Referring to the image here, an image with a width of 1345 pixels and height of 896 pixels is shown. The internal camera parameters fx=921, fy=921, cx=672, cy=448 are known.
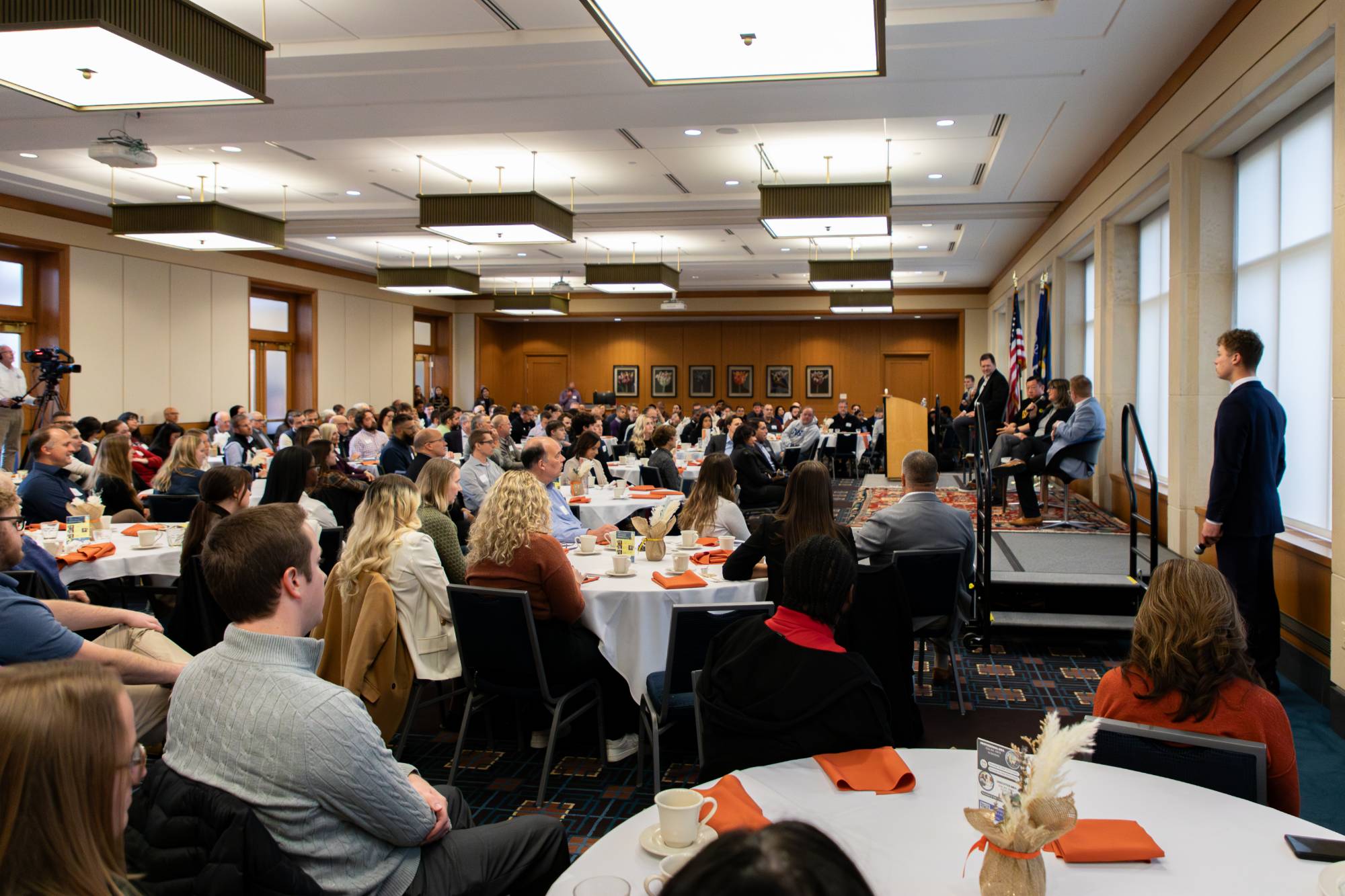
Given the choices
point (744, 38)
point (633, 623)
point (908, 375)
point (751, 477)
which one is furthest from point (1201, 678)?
point (908, 375)

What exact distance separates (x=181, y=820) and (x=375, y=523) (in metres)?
2.36

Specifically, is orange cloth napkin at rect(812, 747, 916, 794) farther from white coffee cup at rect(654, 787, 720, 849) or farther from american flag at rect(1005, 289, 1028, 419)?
american flag at rect(1005, 289, 1028, 419)

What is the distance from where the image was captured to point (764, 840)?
766 millimetres

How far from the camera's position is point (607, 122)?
806 centimetres

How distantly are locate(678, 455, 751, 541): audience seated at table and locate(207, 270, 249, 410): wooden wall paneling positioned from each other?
42.6 ft

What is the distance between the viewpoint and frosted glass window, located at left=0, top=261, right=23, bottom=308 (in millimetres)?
12719

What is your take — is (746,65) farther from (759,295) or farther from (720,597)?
(759,295)

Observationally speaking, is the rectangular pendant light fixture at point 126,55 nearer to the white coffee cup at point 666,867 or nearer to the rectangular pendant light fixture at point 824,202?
the white coffee cup at point 666,867

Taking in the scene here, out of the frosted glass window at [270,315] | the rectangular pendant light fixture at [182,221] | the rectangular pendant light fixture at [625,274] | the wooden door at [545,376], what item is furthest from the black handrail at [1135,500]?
the wooden door at [545,376]

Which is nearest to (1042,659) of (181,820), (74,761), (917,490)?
(917,490)

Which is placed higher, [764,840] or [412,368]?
[412,368]

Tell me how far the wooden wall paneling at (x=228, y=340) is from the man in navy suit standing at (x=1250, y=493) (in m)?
15.3

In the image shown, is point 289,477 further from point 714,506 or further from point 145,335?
point 145,335

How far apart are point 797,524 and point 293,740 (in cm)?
271
